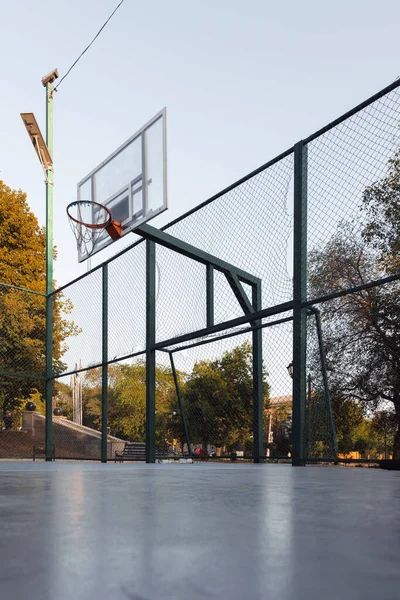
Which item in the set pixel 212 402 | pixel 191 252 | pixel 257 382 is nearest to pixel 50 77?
pixel 191 252

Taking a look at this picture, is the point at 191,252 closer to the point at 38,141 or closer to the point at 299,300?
the point at 299,300

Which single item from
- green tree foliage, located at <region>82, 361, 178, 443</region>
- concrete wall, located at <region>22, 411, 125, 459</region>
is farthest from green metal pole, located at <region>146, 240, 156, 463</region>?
concrete wall, located at <region>22, 411, 125, 459</region>

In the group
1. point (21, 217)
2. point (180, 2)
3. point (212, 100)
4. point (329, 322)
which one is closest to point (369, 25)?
point (212, 100)

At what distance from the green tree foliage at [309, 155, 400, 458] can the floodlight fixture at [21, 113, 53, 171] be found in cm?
539

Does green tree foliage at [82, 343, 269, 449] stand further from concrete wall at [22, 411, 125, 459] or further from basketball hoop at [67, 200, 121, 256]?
concrete wall at [22, 411, 125, 459]

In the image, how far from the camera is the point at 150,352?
25.8 feet

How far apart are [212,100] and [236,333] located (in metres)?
19.5

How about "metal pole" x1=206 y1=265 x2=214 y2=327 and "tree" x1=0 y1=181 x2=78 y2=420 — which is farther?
"tree" x1=0 y1=181 x2=78 y2=420

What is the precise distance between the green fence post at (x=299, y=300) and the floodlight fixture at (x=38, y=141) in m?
7.11

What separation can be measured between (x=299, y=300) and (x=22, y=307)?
986cm

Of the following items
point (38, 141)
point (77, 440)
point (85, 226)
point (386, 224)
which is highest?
point (38, 141)

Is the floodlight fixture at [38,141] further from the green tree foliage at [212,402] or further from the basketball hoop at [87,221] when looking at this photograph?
the green tree foliage at [212,402]

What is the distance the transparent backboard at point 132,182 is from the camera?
741 centimetres

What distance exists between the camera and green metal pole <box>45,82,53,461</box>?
10680mm
